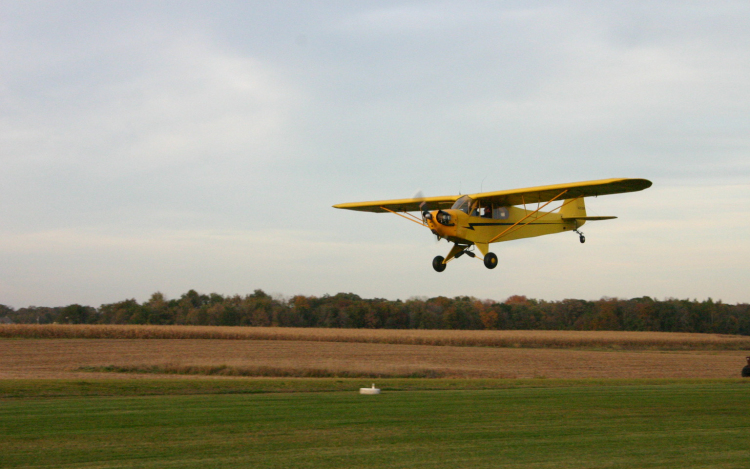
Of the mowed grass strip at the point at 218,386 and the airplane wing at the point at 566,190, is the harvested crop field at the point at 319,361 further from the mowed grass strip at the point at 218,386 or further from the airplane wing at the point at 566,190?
the airplane wing at the point at 566,190

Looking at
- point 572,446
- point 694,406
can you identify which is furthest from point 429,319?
point 572,446

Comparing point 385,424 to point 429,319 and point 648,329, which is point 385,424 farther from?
point 648,329

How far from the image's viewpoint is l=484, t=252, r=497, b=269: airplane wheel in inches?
939

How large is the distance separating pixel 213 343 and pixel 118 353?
46.2 feet

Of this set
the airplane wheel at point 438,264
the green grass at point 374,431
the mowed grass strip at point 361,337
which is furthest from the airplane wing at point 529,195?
the mowed grass strip at point 361,337

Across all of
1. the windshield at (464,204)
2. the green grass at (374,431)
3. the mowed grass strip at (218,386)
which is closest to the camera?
the green grass at (374,431)

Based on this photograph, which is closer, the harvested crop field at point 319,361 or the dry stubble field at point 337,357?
the harvested crop field at point 319,361

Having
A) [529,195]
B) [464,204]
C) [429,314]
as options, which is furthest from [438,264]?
[429,314]

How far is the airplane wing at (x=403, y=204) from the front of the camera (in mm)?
25953

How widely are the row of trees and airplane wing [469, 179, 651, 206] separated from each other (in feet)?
253

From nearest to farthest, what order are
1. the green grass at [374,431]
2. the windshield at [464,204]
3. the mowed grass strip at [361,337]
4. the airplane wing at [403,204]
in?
the green grass at [374,431] → the windshield at [464,204] → the airplane wing at [403,204] → the mowed grass strip at [361,337]

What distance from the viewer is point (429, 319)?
10400 cm

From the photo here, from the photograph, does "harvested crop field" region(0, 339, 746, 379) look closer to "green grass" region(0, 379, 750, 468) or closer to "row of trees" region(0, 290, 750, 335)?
"green grass" region(0, 379, 750, 468)

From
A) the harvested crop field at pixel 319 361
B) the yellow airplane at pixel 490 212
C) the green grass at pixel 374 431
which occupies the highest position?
the yellow airplane at pixel 490 212
